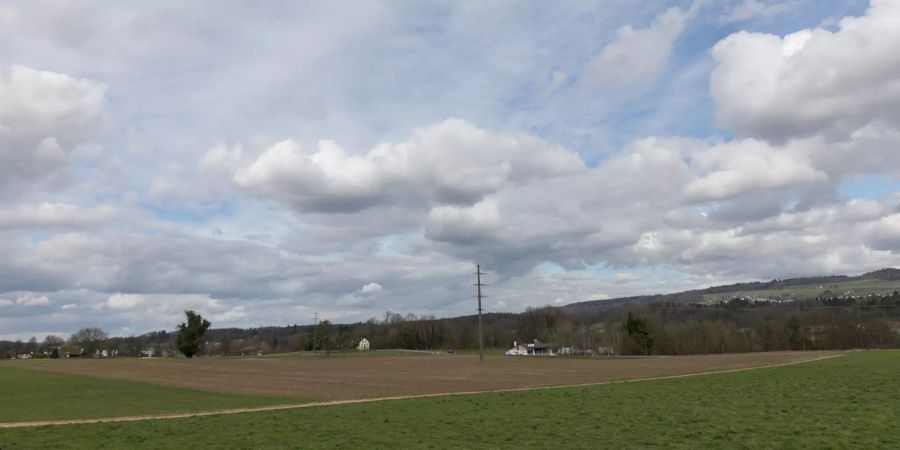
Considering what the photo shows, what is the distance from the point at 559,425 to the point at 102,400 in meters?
34.5

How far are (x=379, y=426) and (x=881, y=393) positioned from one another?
23203mm

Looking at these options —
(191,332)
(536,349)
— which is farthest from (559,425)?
(536,349)

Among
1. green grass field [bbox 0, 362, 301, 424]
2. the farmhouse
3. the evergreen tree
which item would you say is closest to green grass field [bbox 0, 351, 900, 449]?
green grass field [bbox 0, 362, 301, 424]

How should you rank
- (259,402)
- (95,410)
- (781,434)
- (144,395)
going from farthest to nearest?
(144,395) < (259,402) < (95,410) < (781,434)

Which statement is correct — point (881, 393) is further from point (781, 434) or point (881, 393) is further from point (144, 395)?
point (144, 395)

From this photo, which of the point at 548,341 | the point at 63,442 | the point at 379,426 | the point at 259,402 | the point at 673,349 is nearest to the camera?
the point at 63,442

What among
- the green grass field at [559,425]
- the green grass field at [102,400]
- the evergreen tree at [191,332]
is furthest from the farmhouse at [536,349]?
the green grass field at [559,425]

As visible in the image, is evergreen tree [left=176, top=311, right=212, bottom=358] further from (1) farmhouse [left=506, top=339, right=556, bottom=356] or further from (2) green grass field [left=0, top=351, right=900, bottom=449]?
(2) green grass field [left=0, top=351, right=900, bottom=449]

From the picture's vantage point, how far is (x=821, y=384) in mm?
35344

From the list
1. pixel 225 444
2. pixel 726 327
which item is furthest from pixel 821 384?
pixel 726 327

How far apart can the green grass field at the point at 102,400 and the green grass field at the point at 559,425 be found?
5.57 metres

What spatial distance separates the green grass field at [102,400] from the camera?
33750 mm

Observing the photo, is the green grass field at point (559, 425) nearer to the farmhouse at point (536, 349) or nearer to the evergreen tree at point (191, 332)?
the evergreen tree at point (191, 332)

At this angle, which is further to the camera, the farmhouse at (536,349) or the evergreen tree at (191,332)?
the farmhouse at (536,349)
